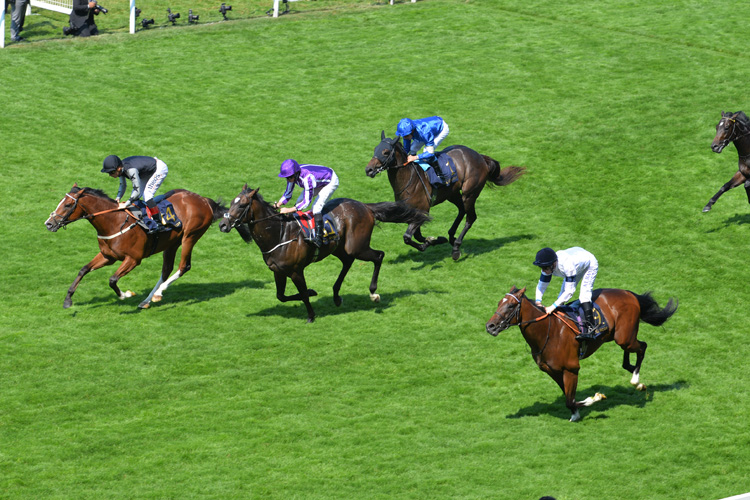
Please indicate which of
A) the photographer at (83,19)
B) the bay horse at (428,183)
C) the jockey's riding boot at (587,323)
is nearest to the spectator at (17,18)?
the photographer at (83,19)

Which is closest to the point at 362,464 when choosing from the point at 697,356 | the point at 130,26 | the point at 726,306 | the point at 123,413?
the point at 123,413

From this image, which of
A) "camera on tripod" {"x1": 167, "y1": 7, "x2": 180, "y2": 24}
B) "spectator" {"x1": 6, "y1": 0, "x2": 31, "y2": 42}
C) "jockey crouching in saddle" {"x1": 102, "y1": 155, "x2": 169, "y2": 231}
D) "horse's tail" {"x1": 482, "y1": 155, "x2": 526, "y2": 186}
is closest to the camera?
"jockey crouching in saddle" {"x1": 102, "y1": 155, "x2": 169, "y2": 231}

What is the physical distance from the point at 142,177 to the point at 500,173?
7.33m

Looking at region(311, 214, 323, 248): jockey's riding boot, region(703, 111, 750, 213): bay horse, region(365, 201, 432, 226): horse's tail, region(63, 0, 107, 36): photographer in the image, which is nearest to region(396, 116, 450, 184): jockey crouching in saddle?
region(365, 201, 432, 226): horse's tail

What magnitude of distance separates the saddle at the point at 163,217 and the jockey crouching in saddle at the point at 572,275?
6841mm

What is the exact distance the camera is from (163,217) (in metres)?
15.1

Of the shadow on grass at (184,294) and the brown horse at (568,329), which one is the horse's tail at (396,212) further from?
the brown horse at (568,329)

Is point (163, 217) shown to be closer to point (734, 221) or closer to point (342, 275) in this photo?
point (342, 275)

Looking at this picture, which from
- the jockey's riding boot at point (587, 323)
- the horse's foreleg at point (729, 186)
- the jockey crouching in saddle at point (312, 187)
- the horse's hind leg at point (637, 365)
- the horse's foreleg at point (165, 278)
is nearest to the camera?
the jockey's riding boot at point (587, 323)

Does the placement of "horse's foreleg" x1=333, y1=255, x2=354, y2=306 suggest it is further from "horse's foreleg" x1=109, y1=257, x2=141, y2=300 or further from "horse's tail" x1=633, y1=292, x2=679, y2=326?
"horse's tail" x1=633, y1=292, x2=679, y2=326

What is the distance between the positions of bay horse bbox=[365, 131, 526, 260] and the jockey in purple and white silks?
0.18m

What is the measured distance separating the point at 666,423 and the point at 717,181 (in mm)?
10595

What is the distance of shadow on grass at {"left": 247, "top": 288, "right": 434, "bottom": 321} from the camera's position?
14977 mm

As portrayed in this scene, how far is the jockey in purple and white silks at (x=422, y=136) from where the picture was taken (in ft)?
53.9
